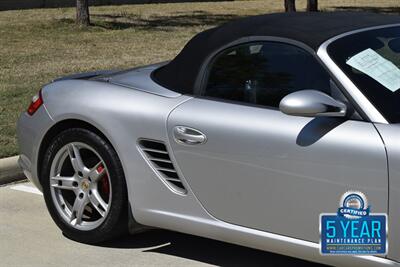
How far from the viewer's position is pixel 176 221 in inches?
169

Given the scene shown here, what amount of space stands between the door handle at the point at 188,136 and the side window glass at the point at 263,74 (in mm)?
286

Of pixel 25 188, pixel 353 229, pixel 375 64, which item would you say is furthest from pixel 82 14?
pixel 353 229

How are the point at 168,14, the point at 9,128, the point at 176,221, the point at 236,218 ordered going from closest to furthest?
the point at 236,218 → the point at 176,221 → the point at 9,128 → the point at 168,14

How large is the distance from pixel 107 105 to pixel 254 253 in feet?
4.30

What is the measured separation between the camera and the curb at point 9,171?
628cm

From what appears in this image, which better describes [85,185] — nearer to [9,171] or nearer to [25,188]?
[25,188]

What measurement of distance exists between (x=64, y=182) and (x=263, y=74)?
157 centimetres

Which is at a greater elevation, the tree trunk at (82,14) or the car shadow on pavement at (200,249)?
the car shadow on pavement at (200,249)

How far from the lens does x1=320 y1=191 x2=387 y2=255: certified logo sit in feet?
11.6

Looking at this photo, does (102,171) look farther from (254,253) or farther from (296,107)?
(296,107)

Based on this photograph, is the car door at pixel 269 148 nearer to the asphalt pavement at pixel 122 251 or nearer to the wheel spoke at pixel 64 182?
the asphalt pavement at pixel 122 251

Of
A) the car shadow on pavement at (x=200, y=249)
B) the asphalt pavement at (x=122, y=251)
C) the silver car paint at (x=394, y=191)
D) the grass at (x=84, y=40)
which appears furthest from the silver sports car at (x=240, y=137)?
the grass at (x=84, y=40)

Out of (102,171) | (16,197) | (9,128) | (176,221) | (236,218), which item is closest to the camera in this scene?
(236,218)

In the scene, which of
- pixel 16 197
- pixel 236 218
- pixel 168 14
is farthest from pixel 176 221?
pixel 168 14
